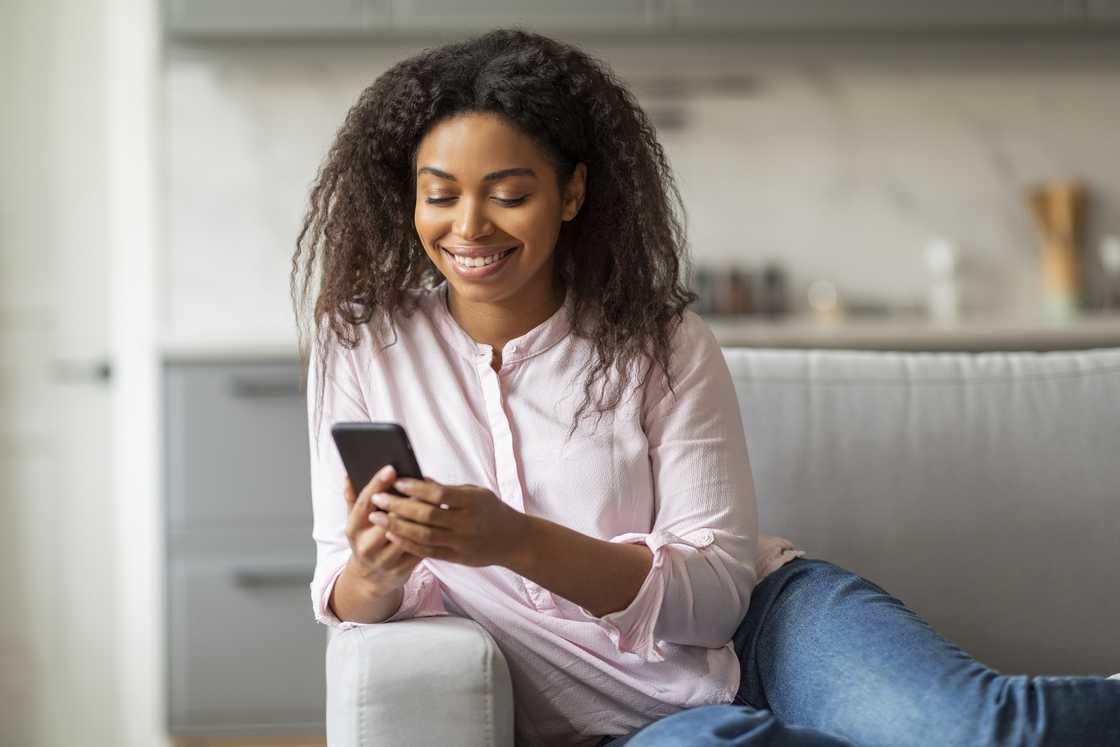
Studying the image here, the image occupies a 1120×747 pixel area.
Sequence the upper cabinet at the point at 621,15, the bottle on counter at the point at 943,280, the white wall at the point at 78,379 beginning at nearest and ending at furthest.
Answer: the white wall at the point at 78,379 < the upper cabinet at the point at 621,15 < the bottle on counter at the point at 943,280

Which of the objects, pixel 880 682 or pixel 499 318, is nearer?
pixel 880 682

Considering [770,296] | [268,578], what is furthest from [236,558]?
[770,296]

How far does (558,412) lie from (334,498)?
264 millimetres

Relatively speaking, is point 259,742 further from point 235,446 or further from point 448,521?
point 448,521

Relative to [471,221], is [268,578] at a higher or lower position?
lower

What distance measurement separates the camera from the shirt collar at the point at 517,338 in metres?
1.52

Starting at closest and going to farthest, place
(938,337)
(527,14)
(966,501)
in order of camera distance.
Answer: (966,501)
(938,337)
(527,14)

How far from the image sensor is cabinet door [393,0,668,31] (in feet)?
10.3

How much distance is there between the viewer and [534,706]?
1444mm

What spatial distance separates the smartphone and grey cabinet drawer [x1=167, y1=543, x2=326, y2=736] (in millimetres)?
1736

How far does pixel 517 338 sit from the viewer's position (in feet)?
5.04

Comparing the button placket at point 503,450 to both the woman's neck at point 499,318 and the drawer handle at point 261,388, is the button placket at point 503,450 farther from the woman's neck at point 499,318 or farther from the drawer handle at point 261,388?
the drawer handle at point 261,388

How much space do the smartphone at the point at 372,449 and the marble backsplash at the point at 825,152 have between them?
230 cm

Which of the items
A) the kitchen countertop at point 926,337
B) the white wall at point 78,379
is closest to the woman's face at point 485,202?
the white wall at point 78,379
